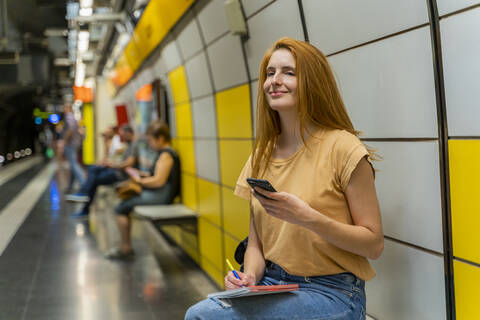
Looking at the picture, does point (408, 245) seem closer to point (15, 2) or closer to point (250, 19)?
point (250, 19)

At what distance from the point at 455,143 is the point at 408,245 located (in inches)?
18.7

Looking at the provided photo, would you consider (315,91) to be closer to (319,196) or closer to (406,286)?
(319,196)

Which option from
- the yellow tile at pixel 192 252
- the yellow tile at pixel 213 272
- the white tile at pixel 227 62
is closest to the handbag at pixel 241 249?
the white tile at pixel 227 62

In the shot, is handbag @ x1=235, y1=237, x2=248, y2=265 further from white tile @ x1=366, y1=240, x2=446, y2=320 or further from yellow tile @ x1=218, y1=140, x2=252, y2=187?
yellow tile @ x1=218, y1=140, x2=252, y2=187

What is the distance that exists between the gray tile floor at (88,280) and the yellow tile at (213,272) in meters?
0.07

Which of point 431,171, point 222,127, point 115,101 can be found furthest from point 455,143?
point 115,101

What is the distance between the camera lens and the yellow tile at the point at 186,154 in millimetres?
5863

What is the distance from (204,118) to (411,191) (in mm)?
3397

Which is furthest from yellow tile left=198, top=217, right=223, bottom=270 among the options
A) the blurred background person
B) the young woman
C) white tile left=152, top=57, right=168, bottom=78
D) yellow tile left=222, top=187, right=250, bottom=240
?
the blurred background person

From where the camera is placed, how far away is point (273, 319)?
1.77m

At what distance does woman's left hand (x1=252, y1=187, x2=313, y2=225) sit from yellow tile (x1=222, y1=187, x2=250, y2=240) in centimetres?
221

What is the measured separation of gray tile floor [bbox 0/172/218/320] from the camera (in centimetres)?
386

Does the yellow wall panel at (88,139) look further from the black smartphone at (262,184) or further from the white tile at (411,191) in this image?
the black smartphone at (262,184)

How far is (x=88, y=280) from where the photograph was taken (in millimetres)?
4832
